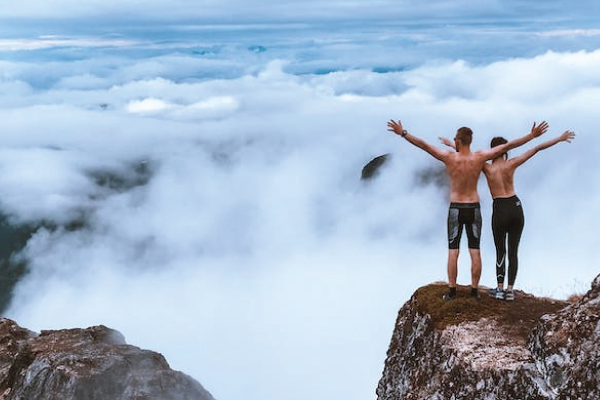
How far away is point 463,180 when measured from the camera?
14.0 m

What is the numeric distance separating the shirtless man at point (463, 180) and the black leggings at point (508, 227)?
1.48 feet

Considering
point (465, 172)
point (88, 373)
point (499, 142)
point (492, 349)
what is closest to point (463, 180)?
point (465, 172)

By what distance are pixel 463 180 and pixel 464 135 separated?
3.36 ft

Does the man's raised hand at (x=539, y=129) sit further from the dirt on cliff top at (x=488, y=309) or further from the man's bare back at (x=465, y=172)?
the dirt on cliff top at (x=488, y=309)

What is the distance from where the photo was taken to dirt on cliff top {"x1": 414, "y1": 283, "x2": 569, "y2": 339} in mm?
13866

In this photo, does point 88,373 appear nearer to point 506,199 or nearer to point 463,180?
point 463,180

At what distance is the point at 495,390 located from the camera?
39.0 feet

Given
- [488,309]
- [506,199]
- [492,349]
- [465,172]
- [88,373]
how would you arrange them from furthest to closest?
[88,373] → [488,309] → [506,199] → [465,172] → [492,349]

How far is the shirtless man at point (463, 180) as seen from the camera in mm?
13836

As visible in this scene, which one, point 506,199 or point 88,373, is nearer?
point 506,199

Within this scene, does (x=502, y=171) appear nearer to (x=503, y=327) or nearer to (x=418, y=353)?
(x=503, y=327)

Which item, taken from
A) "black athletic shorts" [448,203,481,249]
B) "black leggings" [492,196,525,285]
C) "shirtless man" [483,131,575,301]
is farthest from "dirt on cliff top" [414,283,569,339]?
"black athletic shorts" [448,203,481,249]

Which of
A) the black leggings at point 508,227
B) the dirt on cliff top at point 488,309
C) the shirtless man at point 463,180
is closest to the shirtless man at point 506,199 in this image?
the black leggings at point 508,227

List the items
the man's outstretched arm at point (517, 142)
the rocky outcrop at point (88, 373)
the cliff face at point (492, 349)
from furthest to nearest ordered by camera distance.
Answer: the rocky outcrop at point (88, 373)
the man's outstretched arm at point (517, 142)
the cliff face at point (492, 349)
